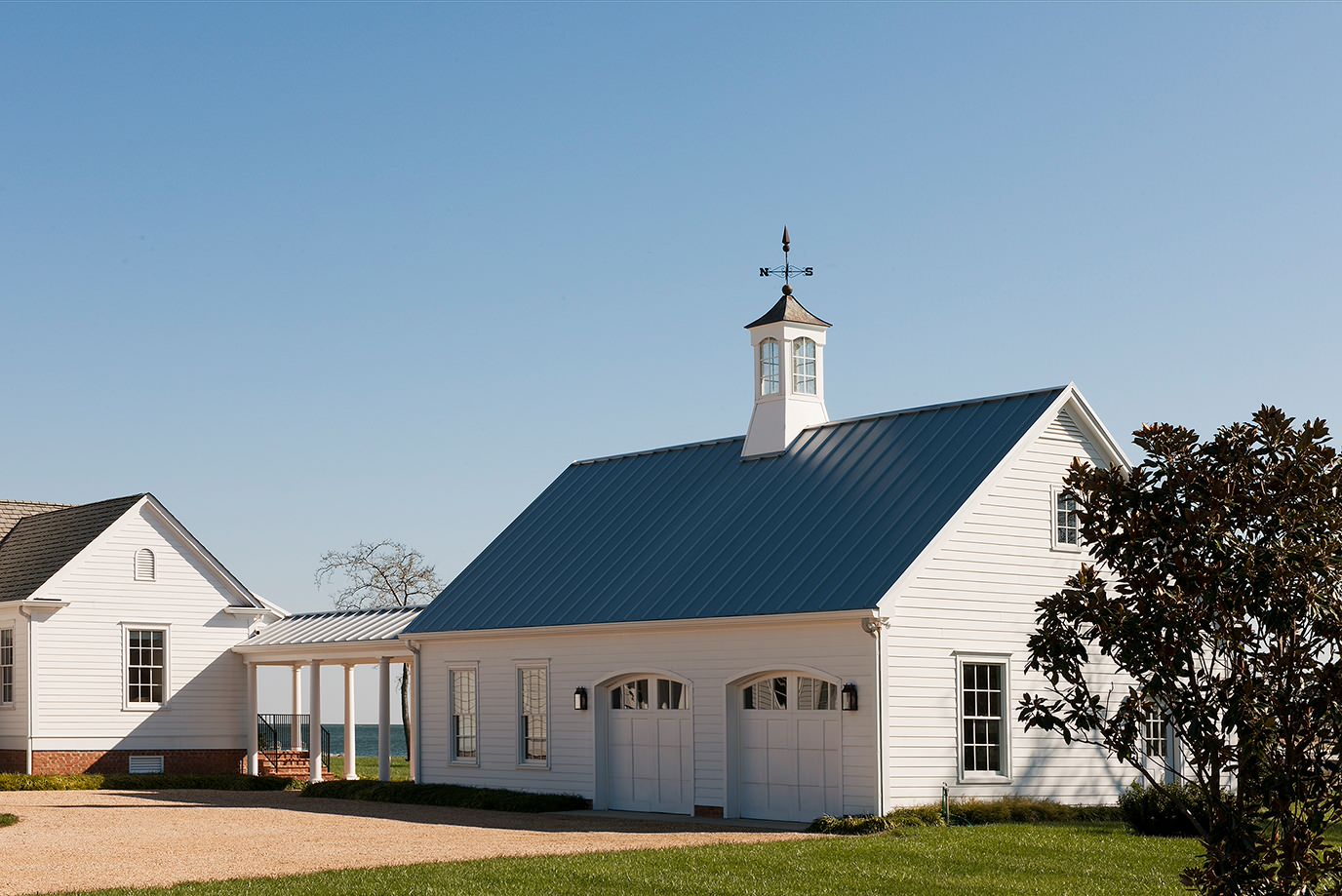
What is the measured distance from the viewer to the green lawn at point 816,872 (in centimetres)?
1606

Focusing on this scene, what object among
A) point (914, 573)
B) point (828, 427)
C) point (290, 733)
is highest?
point (828, 427)

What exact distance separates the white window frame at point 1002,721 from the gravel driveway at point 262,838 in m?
3.45

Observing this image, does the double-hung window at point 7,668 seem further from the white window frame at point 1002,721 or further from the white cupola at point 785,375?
the white window frame at point 1002,721

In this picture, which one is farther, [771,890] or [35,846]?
[35,846]

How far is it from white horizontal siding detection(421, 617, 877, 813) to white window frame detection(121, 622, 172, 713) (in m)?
9.03

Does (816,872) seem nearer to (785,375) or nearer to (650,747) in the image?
(650,747)

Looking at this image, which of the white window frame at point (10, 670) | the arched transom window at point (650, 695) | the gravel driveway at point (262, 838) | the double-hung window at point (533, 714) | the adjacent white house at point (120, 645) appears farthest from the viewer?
the white window frame at point (10, 670)

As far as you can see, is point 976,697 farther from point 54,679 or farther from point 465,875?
point 54,679

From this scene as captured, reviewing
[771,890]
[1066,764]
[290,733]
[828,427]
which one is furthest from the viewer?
[290,733]

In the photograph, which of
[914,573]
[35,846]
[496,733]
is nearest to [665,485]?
[496,733]

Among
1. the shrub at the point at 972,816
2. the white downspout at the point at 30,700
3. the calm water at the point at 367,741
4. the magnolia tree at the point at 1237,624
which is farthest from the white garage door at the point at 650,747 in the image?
the calm water at the point at 367,741

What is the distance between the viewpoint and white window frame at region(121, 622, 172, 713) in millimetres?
35969

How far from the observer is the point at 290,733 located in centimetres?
4053

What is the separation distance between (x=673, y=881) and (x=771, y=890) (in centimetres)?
105
